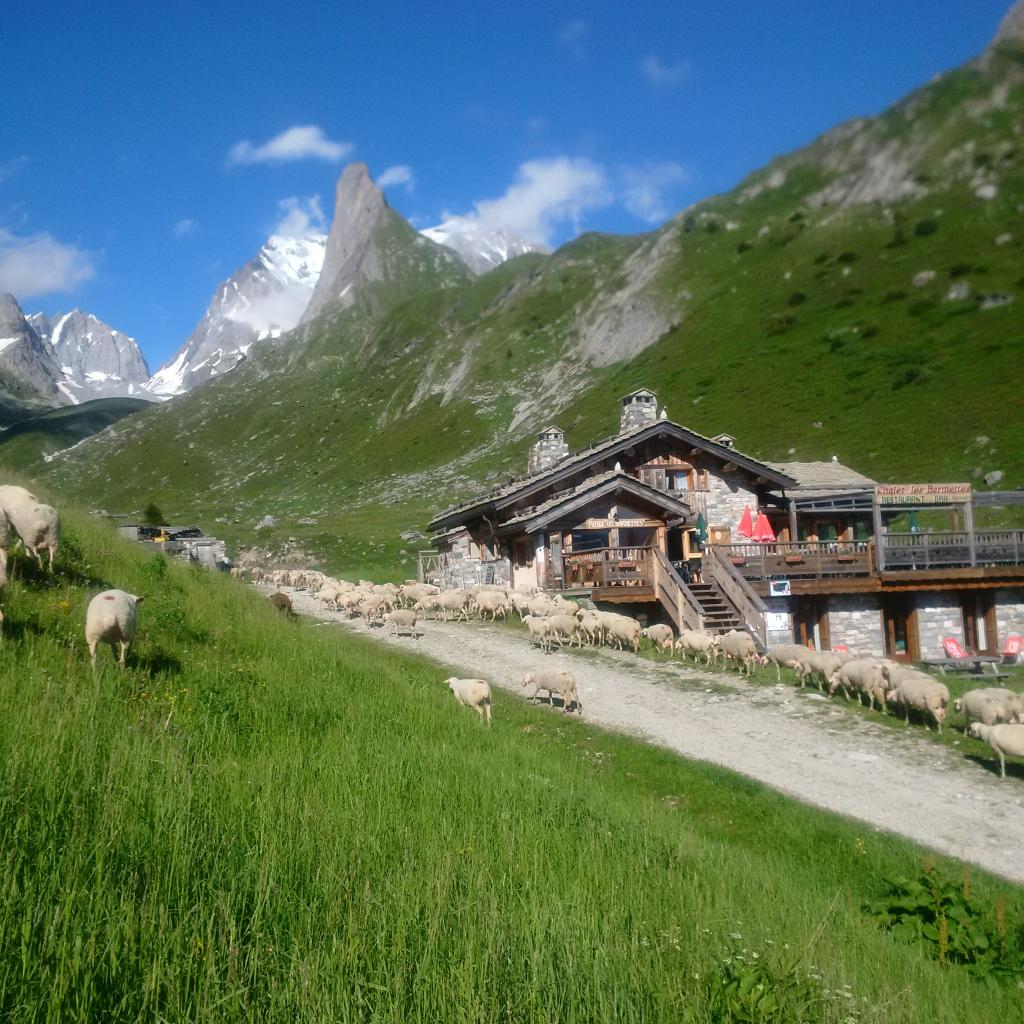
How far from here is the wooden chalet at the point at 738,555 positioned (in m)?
27.2

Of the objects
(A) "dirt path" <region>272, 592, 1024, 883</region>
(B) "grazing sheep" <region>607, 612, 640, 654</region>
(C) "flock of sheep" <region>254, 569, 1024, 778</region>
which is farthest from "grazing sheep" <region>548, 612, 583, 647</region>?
(A) "dirt path" <region>272, 592, 1024, 883</region>

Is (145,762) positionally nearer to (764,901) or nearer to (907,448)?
(764,901)

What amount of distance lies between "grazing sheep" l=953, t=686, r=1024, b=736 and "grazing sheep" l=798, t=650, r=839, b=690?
3.13 meters

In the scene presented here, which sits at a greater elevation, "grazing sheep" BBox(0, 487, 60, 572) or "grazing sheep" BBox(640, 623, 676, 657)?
"grazing sheep" BBox(0, 487, 60, 572)

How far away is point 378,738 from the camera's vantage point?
7.96 meters

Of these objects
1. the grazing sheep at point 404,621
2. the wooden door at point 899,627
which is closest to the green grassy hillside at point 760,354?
the wooden door at point 899,627

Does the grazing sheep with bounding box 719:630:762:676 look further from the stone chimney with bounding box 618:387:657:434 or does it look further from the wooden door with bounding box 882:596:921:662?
the stone chimney with bounding box 618:387:657:434

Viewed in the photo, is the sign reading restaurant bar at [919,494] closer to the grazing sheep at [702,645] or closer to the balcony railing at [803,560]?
the balcony railing at [803,560]

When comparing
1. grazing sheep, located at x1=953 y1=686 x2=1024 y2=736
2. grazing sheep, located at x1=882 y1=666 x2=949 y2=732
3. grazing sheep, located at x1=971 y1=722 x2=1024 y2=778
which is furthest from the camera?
grazing sheep, located at x1=882 y1=666 x2=949 y2=732

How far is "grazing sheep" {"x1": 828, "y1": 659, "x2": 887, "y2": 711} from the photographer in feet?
50.0

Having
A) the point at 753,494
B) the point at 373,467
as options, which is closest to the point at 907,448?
the point at 753,494

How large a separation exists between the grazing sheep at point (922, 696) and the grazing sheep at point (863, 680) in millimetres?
403

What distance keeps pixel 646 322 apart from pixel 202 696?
362 ft

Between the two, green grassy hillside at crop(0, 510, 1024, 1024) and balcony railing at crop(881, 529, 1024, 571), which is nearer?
green grassy hillside at crop(0, 510, 1024, 1024)
